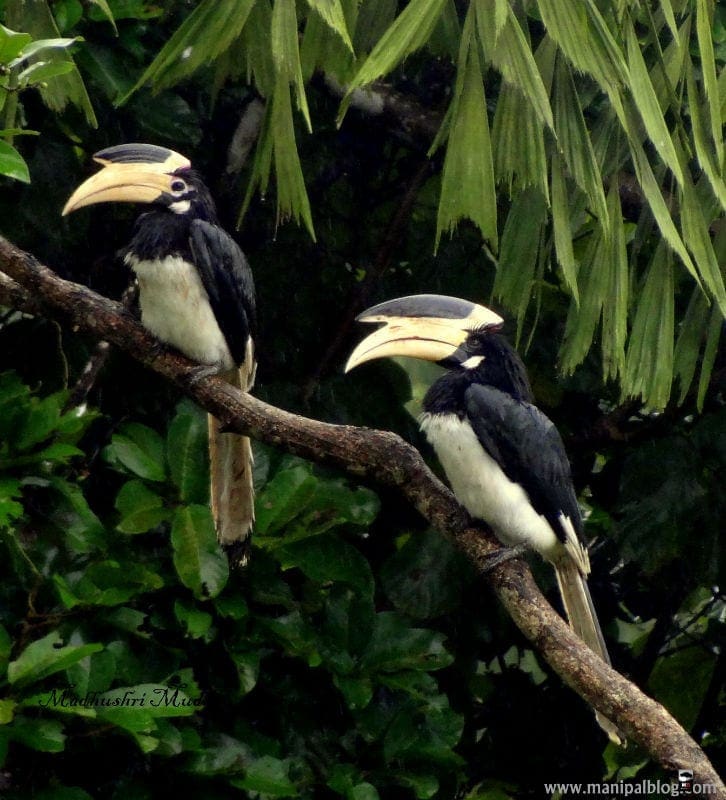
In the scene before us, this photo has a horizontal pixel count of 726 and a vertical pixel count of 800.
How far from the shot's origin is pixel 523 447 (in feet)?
10.8

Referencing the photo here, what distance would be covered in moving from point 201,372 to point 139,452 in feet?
1.14

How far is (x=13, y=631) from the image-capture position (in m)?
3.27

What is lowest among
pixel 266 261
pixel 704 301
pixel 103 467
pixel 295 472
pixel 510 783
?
pixel 510 783

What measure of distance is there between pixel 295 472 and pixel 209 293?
516 mm

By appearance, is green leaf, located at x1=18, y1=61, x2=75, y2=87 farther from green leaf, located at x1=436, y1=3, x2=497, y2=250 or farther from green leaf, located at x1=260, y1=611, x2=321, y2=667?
green leaf, located at x1=260, y1=611, x2=321, y2=667

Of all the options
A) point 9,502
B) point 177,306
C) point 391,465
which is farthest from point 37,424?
point 391,465

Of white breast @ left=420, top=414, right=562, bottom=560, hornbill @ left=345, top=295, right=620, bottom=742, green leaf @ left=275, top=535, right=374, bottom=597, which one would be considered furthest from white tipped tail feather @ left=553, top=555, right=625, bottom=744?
green leaf @ left=275, top=535, right=374, bottom=597

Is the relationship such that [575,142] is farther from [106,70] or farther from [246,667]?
[246,667]

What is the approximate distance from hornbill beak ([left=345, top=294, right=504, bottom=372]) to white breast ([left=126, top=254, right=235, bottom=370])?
15.3 inches

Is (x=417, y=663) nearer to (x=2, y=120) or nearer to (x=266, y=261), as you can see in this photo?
(x=266, y=261)

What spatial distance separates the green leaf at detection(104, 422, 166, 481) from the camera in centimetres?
339

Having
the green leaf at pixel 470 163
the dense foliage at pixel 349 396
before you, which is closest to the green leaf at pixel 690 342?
the dense foliage at pixel 349 396

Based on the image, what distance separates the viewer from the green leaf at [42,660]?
9.62 feet

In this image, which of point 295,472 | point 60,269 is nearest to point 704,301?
point 295,472
